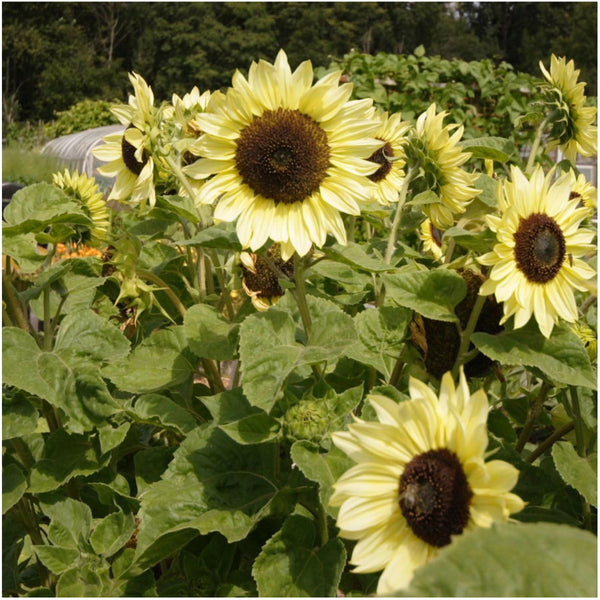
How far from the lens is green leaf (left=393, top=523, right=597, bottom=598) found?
1.31 ft

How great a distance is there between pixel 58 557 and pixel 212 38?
71.5 ft

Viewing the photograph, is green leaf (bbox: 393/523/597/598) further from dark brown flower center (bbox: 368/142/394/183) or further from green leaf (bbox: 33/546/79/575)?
dark brown flower center (bbox: 368/142/394/183)

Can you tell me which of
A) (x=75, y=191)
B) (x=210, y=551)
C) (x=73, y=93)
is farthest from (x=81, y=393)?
(x=73, y=93)

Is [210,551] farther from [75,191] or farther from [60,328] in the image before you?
[75,191]

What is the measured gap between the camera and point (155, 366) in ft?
2.87

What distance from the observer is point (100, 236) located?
3.62ft

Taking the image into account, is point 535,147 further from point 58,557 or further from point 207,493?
point 58,557

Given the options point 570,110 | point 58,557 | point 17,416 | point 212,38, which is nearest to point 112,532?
point 58,557

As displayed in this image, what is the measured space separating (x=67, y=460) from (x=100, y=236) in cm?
38

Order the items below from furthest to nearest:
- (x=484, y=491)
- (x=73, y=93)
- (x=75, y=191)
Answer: (x=73, y=93)
(x=75, y=191)
(x=484, y=491)

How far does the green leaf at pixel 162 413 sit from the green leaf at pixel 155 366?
2 cm

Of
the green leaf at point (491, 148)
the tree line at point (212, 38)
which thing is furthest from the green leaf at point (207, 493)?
the tree line at point (212, 38)

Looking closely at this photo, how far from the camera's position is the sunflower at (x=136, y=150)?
33.4 inches

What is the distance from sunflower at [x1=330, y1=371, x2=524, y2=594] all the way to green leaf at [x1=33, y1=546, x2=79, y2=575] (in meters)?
0.36
